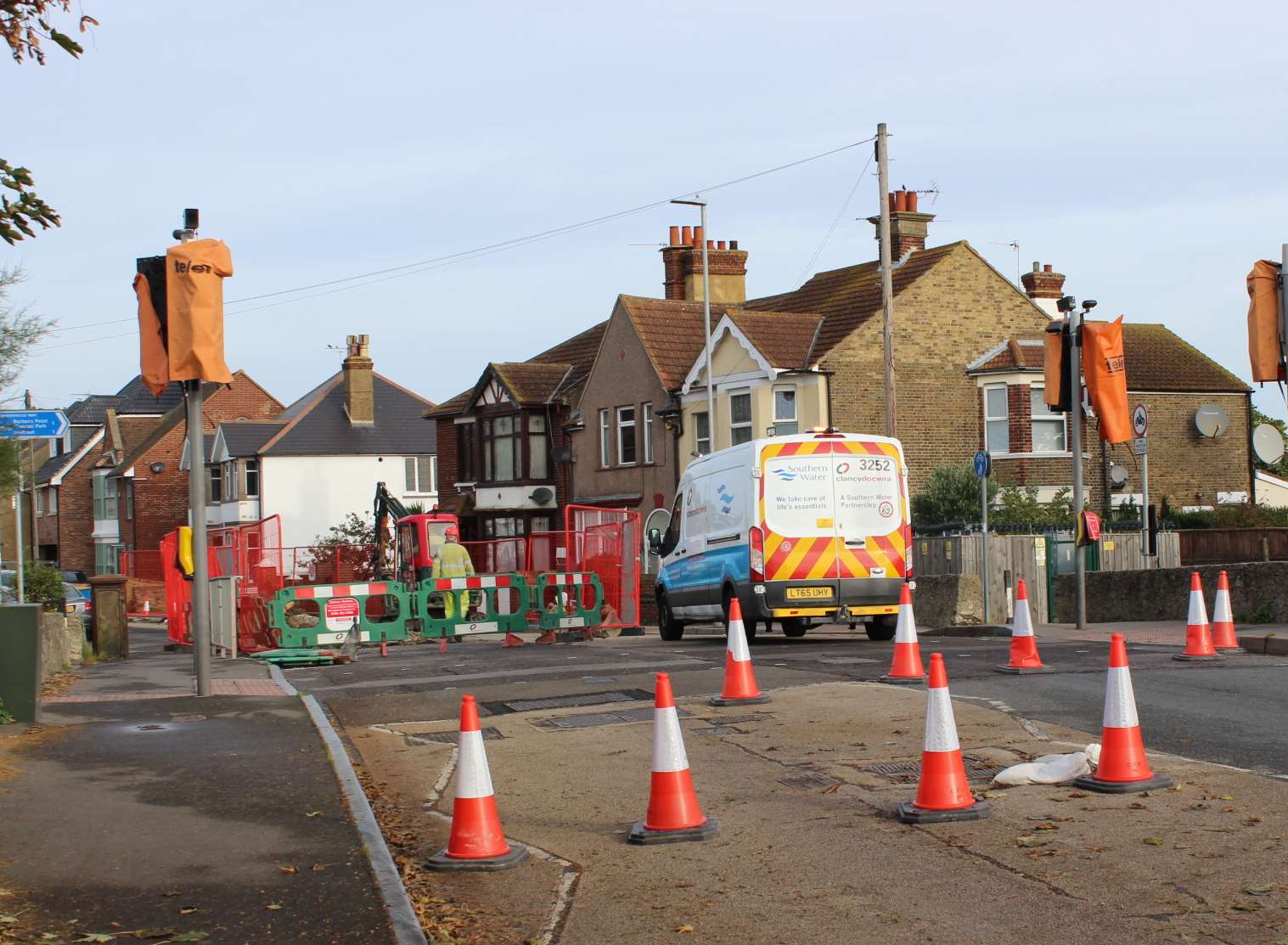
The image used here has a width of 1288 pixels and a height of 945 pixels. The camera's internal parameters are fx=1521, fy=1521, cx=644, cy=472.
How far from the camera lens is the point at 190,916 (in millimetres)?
5652

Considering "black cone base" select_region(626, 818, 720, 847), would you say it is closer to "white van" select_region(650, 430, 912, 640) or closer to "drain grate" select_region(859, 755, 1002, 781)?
"drain grate" select_region(859, 755, 1002, 781)

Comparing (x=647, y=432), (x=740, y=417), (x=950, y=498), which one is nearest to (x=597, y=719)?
(x=950, y=498)

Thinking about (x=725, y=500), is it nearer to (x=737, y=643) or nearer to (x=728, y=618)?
(x=728, y=618)

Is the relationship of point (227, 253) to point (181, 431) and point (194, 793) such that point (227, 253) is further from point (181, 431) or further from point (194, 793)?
point (181, 431)

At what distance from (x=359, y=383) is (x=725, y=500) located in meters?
44.3

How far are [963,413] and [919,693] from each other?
2499cm

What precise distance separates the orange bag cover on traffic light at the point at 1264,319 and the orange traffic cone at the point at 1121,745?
16.1 ft

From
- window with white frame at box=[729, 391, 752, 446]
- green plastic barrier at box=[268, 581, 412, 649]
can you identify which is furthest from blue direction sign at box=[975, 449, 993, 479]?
window with white frame at box=[729, 391, 752, 446]

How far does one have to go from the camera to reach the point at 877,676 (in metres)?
13.9

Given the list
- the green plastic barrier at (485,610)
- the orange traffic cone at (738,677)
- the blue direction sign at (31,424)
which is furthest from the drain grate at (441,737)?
the green plastic barrier at (485,610)

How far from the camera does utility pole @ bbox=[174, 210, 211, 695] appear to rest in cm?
1205

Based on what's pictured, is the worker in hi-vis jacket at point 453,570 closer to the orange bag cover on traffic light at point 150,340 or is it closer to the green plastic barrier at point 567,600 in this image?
the green plastic barrier at point 567,600

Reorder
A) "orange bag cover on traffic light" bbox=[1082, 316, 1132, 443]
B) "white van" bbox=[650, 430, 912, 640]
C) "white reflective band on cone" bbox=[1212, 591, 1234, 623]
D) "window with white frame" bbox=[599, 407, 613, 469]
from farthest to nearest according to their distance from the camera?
"window with white frame" bbox=[599, 407, 613, 469]
"white van" bbox=[650, 430, 912, 640]
"orange bag cover on traffic light" bbox=[1082, 316, 1132, 443]
"white reflective band on cone" bbox=[1212, 591, 1234, 623]

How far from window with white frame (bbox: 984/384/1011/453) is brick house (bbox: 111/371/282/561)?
40741 mm
